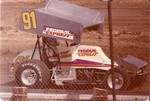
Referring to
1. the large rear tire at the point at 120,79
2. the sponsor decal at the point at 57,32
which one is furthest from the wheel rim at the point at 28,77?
the large rear tire at the point at 120,79

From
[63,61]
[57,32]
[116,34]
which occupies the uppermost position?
[57,32]

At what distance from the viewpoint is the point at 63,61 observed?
329 inches

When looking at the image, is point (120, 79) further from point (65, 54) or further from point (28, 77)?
point (28, 77)

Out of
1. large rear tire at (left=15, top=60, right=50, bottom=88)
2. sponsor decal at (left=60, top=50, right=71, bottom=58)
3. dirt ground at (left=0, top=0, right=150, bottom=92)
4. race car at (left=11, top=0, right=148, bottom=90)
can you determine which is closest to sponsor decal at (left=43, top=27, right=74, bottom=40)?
race car at (left=11, top=0, right=148, bottom=90)

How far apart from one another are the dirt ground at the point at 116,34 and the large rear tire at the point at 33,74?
5.65ft

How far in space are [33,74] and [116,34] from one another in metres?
6.20

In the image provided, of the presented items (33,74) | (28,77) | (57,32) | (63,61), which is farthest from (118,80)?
(28,77)

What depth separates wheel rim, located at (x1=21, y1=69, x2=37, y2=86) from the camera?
8422 millimetres

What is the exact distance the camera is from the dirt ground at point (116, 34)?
470 inches

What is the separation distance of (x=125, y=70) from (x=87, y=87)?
0.95 m

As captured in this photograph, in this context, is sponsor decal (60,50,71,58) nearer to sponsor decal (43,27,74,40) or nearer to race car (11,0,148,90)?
race car (11,0,148,90)

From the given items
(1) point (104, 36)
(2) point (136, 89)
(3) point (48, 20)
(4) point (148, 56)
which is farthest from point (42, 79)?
(1) point (104, 36)

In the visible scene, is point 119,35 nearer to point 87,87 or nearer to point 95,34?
point 95,34

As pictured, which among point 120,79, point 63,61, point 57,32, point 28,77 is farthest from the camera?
point 28,77
